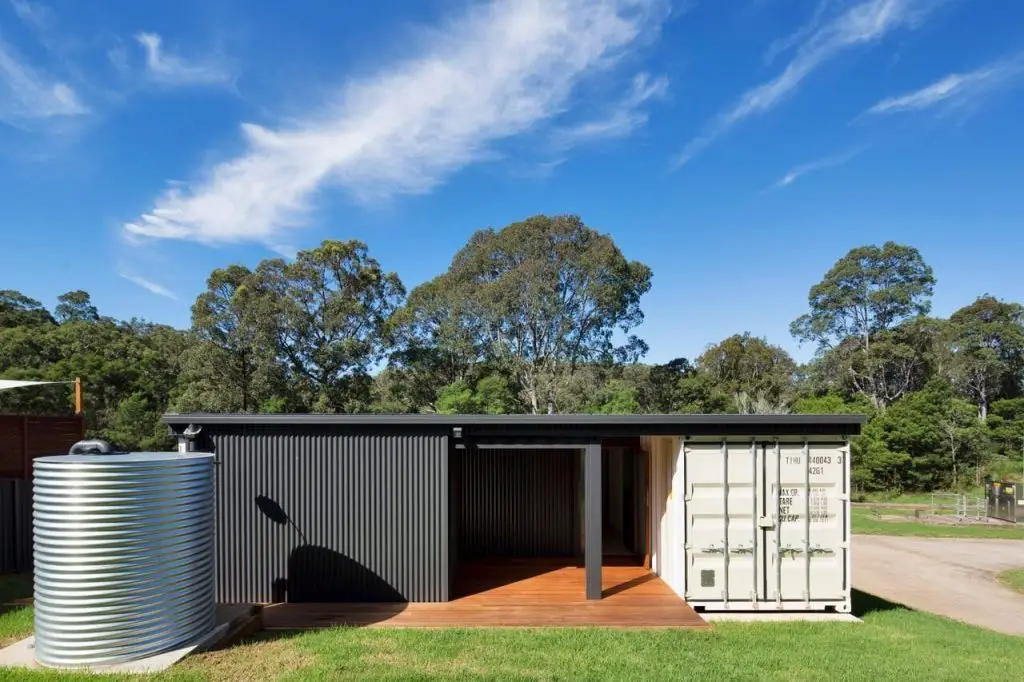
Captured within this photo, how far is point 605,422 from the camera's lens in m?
6.81

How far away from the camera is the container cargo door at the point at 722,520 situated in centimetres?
671

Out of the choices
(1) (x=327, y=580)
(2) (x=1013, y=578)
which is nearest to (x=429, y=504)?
(1) (x=327, y=580)

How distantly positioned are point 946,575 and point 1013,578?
3.77 ft

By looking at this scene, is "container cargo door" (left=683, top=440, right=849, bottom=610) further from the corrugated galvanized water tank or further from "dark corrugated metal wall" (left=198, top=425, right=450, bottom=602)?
the corrugated galvanized water tank

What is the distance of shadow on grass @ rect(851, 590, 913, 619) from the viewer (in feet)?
24.1

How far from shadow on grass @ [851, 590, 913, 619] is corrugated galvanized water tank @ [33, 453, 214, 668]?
8.02 m

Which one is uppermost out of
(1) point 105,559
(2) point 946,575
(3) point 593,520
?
(1) point 105,559

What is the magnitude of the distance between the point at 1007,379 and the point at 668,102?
99.2 feet

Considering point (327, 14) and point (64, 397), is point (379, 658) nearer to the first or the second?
point (327, 14)

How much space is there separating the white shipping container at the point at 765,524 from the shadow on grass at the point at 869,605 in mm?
885

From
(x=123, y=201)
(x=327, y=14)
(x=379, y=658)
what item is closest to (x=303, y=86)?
(x=327, y=14)

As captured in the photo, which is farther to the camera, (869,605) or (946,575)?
(946,575)

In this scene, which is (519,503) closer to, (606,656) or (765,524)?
(765,524)

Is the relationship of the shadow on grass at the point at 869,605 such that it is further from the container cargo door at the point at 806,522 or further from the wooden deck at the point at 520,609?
the wooden deck at the point at 520,609
